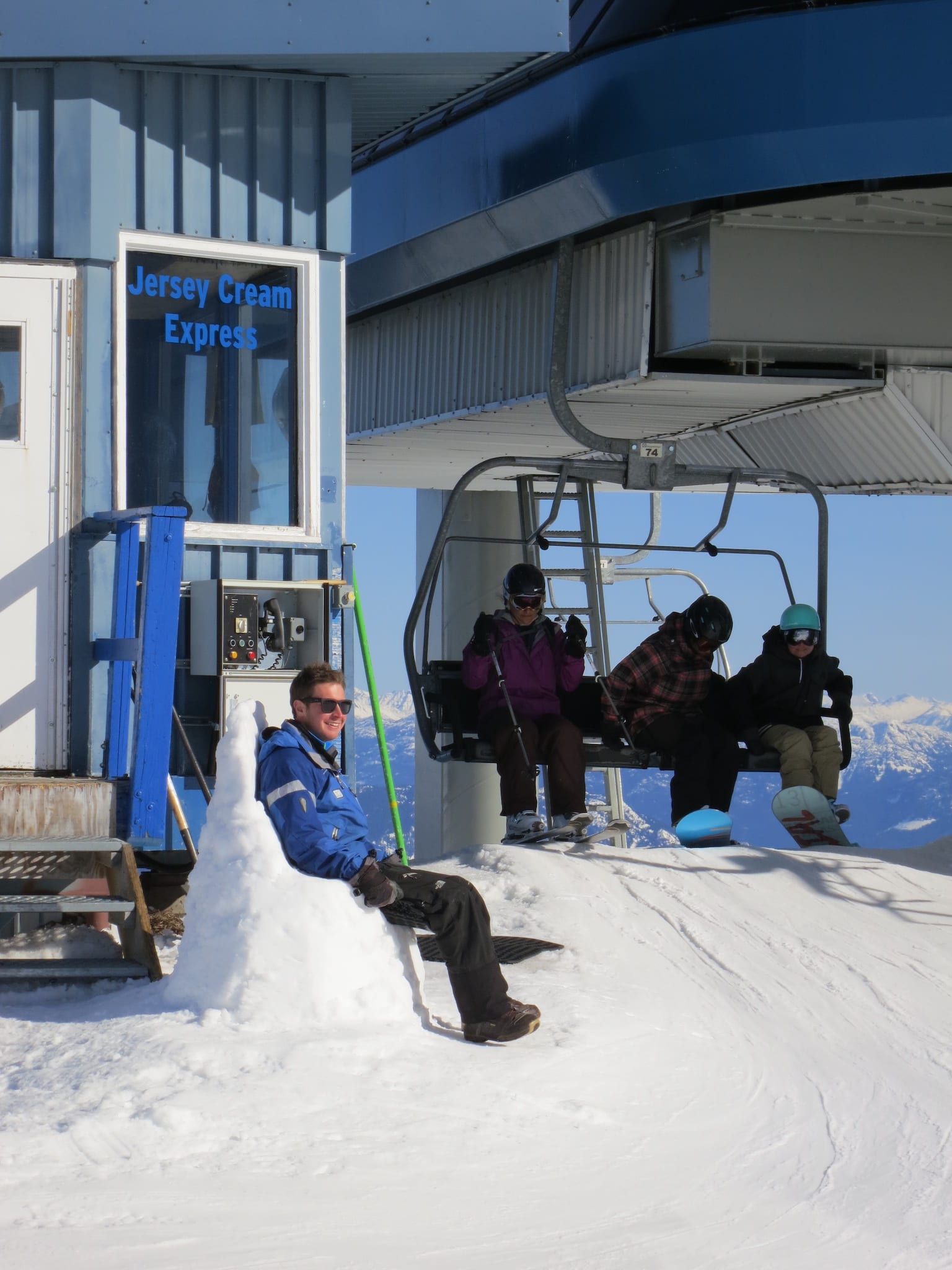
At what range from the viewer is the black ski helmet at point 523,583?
29.4 feet

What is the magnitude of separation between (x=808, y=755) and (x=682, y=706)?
0.82m

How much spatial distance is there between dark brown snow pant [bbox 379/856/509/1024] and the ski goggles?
4.74 meters

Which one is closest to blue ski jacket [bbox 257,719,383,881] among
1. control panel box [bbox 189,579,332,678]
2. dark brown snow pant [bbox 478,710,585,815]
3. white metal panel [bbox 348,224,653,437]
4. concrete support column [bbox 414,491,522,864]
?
control panel box [bbox 189,579,332,678]

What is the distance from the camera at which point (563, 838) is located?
8.57 metres

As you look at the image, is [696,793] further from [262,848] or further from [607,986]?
[262,848]

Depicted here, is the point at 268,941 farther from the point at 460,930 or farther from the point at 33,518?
the point at 33,518

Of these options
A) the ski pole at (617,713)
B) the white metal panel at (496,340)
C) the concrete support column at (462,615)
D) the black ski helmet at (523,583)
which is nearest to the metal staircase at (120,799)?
the black ski helmet at (523,583)

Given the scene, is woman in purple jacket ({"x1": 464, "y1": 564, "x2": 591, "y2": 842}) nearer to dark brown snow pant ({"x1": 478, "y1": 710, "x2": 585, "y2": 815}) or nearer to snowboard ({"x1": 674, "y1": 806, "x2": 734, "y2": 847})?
dark brown snow pant ({"x1": 478, "y1": 710, "x2": 585, "y2": 815})

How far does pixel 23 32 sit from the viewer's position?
6527 mm

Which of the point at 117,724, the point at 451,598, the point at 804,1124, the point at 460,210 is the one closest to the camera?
the point at 804,1124

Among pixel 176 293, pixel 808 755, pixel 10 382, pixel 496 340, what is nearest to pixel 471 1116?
pixel 10 382

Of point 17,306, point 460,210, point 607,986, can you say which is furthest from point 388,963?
point 460,210

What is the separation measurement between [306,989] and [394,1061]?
0.37 meters

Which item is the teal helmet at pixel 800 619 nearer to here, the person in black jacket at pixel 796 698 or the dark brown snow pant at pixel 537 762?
the person in black jacket at pixel 796 698
